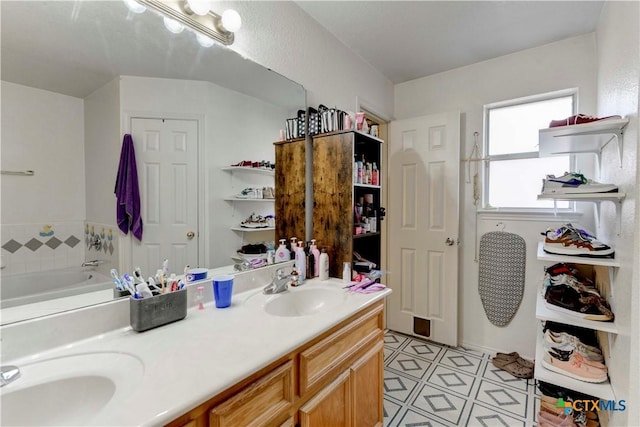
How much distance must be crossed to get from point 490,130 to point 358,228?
1.71 metres

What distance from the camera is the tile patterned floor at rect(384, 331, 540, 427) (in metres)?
1.80

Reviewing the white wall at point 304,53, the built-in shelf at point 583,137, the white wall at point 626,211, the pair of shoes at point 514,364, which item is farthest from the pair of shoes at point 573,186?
the pair of shoes at point 514,364

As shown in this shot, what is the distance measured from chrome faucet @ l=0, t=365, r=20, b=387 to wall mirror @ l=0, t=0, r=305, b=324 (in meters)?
0.17

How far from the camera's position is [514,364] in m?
2.33

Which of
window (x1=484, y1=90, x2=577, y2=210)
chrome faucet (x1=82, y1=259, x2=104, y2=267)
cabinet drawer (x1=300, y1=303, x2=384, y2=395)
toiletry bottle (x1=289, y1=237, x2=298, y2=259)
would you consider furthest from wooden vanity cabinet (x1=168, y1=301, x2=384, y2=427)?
window (x1=484, y1=90, x2=577, y2=210)

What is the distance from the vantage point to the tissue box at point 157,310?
1.01 metres

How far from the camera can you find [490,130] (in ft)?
8.66

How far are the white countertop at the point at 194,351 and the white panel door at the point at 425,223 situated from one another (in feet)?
5.58

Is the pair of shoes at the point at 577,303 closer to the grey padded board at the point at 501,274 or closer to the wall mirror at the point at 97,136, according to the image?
the grey padded board at the point at 501,274

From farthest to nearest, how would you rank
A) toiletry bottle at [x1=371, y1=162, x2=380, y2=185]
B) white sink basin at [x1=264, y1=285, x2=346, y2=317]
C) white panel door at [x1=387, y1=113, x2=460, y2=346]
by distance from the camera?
1. white panel door at [x1=387, y1=113, x2=460, y2=346]
2. toiletry bottle at [x1=371, y1=162, x2=380, y2=185]
3. white sink basin at [x1=264, y1=285, x2=346, y2=317]

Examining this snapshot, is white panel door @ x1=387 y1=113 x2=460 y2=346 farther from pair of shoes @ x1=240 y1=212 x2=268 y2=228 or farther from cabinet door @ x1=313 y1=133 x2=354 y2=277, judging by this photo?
pair of shoes @ x1=240 y1=212 x2=268 y2=228

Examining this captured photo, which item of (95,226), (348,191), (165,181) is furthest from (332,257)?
(95,226)

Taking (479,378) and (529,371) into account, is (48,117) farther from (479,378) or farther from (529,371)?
(529,371)

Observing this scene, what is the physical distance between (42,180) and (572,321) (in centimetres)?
229
